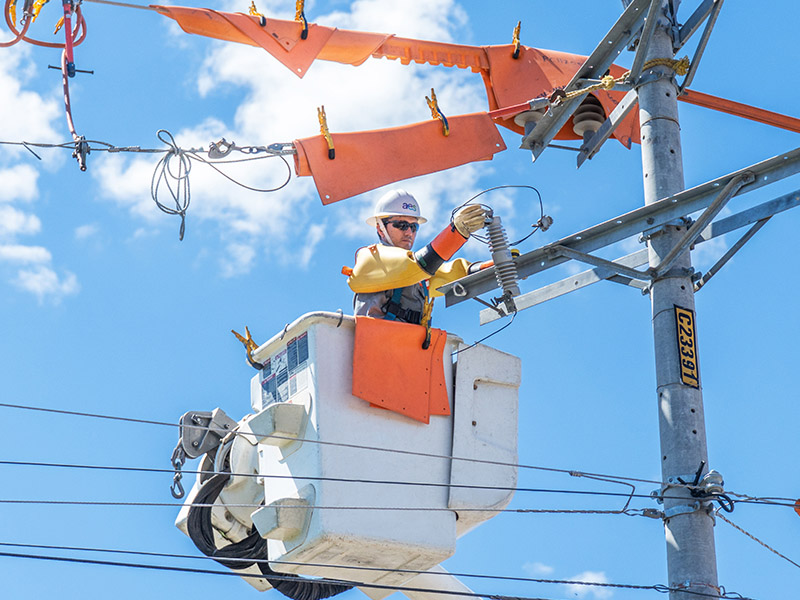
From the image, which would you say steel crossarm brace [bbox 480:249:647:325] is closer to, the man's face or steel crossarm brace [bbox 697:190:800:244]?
steel crossarm brace [bbox 697:190:800:244]

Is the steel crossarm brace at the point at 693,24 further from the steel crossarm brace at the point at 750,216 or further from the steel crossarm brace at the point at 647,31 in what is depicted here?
the steel crossarm brace at the point at 750,216

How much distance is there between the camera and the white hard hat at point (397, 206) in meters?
10.0

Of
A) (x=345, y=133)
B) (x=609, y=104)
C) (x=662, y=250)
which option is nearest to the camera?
(x=662, y=250)

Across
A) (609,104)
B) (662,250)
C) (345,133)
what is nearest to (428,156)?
(345,133)

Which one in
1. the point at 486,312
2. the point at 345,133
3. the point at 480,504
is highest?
the point at 345,133

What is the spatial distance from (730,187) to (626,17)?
1.81m

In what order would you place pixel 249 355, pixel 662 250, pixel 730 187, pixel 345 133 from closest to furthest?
pixel 730 187 < pixel 662 250 < pixel 249 355 < pixel 345 133

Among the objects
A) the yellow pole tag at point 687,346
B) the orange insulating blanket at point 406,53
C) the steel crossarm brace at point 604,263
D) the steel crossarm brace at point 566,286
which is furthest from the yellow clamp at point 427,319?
the orange insulating blanket at point 406,53

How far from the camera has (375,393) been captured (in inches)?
356

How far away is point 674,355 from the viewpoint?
29.1 feet

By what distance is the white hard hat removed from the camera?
1003 centimetres

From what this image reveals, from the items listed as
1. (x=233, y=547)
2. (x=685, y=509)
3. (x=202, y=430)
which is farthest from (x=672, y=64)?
(x=233, y=547)

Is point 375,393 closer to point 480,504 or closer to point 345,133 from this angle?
point 480,504

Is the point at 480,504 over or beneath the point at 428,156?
beneath
